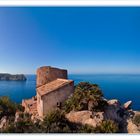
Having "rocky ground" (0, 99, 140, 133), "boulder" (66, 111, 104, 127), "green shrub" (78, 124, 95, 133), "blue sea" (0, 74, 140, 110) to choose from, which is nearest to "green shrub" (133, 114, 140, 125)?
"rocky ground" (0, 99, 140, 133)

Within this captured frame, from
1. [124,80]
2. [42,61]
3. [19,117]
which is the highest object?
[42,61]

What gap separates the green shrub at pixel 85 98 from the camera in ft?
27.4

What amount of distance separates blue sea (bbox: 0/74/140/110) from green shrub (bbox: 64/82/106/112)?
0.21 metres

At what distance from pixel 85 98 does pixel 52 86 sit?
100 centimetres

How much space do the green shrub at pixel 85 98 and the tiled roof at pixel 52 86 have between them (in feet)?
1.30

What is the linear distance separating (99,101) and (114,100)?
1.37m

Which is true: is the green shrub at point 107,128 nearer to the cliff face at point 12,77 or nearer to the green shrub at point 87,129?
the green shrub at point 87,129

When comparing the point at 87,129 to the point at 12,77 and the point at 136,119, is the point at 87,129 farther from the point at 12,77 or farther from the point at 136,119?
the point at 12,77

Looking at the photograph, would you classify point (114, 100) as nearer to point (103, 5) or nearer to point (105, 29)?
point (105, 29)

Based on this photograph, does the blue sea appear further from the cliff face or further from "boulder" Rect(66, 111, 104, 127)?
"boulder" Rect(66, 111, 104, 127)

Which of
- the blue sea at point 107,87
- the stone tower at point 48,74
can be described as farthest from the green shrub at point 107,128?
the stone tower at point 48,74

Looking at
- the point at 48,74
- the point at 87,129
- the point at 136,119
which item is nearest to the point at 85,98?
the point at 87,129
